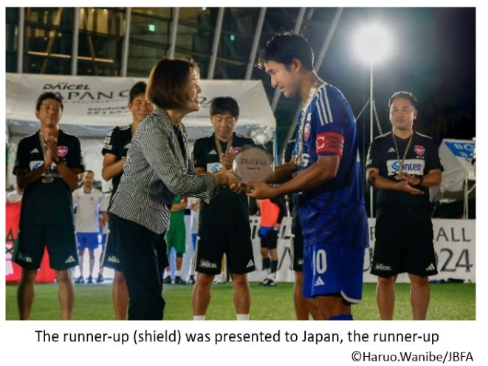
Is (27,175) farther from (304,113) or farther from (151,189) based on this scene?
(304,113)

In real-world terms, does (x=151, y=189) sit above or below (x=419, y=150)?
below

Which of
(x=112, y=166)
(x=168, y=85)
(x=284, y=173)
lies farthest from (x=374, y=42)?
(x=168, y=85)

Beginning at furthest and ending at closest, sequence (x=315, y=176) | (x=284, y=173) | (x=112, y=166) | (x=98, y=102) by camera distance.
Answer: (x=98, y=102) < (x=112, y=166) < (x=284, y=173) < (x=315, y=176)

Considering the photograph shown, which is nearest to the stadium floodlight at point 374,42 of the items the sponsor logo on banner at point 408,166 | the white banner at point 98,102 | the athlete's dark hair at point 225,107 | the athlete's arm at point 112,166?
the white banner at point 98,102

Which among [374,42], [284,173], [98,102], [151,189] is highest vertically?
[374,42]

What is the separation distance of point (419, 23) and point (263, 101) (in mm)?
2733

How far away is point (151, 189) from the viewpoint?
13.1ft

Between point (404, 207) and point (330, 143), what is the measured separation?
8.14 feet

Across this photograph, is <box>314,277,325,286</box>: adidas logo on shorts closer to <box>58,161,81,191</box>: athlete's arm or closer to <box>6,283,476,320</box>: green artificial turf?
<box>58,161,81,191</box>: athlete's arm

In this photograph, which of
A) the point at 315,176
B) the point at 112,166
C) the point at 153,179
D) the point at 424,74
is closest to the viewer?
the point at 315,176

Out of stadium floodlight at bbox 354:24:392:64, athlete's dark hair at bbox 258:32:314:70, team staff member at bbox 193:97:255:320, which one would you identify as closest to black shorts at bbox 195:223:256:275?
team staff member at bbox 193:97:255:320

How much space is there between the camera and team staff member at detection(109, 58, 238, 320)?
3.94 metres
